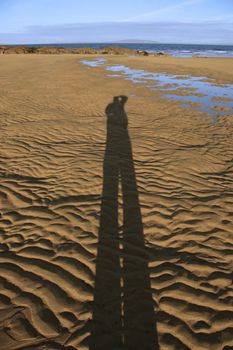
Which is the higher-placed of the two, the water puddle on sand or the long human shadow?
the water puddle on sand

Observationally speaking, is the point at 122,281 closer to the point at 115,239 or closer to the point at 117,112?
the point at 115,239

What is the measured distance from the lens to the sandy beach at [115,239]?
2.94 metres

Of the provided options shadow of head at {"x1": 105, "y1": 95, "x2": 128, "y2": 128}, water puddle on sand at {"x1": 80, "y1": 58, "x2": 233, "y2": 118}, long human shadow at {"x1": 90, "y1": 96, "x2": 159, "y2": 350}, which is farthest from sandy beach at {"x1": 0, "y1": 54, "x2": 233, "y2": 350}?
water puddle on sand at {"x1": 80, "y1": 58, "x2": 233, "y2": 118}

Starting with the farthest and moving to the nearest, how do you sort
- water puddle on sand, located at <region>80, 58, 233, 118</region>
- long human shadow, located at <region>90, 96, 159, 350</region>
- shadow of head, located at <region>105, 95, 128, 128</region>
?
water puddle on sand, located at <region>80, 58, 233, 118</region>
shadow of head, located at <region>105, 95, 128, 128</region>
long human shadow, located at <region>90, 96, 159, 350</region>

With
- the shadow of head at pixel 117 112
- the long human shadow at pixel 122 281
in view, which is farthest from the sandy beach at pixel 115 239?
the shadow of head at pixel 117 112

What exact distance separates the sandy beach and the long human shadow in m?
0.01

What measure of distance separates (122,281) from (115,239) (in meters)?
0.79

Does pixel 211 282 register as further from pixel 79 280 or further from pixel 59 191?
pixel 59 191

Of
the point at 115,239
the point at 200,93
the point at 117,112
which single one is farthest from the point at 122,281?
the point at 200,93

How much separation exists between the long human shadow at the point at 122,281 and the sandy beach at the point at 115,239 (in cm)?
1

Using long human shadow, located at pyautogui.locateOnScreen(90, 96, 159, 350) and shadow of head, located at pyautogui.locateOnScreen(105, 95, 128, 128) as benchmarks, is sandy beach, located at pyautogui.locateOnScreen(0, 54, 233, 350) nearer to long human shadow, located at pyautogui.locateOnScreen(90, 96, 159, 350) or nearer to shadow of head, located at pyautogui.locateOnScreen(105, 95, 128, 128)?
long human shadow, located at pyautogui.locateOnScreen(90, 96, 159, 350)

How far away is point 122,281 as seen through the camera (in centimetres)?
345

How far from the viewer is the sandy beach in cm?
294

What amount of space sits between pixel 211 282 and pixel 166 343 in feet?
3.50
